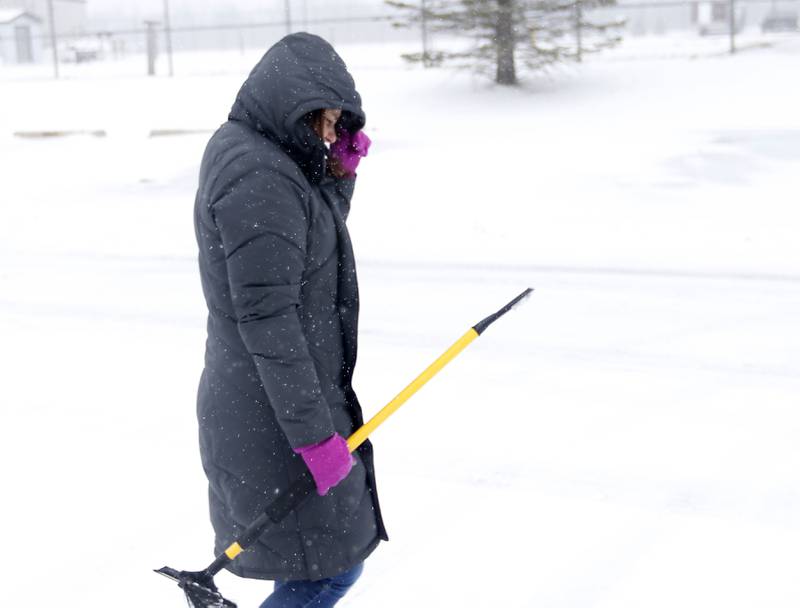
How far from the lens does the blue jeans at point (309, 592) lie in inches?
97.3

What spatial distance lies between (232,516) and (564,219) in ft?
27.6

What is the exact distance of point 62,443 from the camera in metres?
4.96

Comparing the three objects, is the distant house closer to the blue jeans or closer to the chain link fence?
the chain link fence

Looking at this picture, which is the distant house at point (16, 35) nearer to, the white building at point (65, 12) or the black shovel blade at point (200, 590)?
the white building at point (65, 12)

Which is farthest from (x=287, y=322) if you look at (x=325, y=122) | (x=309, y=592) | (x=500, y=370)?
(x=500, y=370)

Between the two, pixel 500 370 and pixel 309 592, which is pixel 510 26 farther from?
pixel 309 592

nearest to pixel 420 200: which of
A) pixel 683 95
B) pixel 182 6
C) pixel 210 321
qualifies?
pixel 683 95

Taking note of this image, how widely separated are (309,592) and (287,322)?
2.33ft

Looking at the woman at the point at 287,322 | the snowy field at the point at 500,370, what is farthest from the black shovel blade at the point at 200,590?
the snowy field at the point at 500,370

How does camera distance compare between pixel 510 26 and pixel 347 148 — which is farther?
pixel 510 26

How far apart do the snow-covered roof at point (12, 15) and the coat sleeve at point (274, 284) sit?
38.2 metres

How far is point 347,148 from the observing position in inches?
100

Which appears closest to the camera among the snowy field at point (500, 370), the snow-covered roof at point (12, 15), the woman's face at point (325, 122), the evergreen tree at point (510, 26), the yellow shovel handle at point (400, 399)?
the woman's face at point (325, 122)

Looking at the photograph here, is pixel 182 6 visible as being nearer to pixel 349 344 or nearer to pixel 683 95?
pixel 683 95
